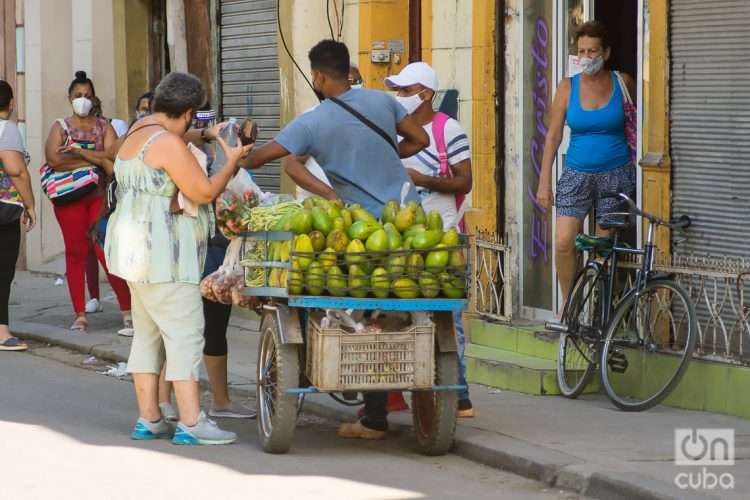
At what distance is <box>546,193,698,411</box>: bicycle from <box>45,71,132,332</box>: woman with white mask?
4.45 metres

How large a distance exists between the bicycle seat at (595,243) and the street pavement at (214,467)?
1867 mm

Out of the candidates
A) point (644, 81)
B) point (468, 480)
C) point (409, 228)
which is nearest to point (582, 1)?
point (644, 81)

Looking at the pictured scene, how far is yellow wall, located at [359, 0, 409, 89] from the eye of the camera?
1334 centimetres

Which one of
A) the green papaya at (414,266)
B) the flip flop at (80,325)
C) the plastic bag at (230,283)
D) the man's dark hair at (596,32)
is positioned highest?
the man's dark hair at (596,32)

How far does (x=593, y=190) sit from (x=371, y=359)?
286cm

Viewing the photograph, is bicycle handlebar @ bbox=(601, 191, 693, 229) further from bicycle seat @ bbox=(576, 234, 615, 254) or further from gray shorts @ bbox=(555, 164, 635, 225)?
bicycle seat @ bbox=(576, 234, 615, 254)

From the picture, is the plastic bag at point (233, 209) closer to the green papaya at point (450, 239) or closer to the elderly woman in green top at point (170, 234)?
the elderly woman in green top at point (170, 234)

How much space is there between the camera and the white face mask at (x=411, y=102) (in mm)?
9430

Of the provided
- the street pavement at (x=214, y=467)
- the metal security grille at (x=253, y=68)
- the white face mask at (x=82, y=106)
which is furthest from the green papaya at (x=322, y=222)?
the metal security grille at (x=253, y=68)

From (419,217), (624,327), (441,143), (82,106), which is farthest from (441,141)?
(82,106)

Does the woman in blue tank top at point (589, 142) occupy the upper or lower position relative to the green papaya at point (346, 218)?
upper

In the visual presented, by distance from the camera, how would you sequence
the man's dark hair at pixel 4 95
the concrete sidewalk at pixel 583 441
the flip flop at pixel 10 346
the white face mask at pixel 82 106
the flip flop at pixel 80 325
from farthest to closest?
1. the flip flop at pixel 80 325
2. the white face mask at pixel 82 106
3. the flip flop at pixel 10 346
4. the man's dark hair at pixel 4 95
5. the concrete sidewalk at pixel 583 441

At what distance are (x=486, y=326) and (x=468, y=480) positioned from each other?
3809 mm

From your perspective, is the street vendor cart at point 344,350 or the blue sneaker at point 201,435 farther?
the blue sneaker at point 201,435
